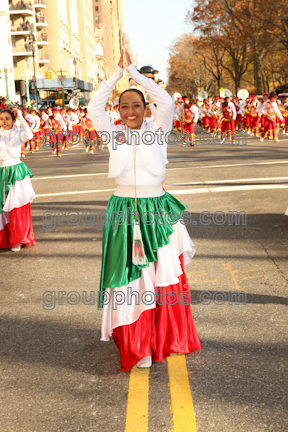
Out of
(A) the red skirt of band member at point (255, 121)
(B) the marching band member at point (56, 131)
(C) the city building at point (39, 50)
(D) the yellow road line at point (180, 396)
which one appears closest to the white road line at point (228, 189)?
(D) the yellow road line at point (180, 396)

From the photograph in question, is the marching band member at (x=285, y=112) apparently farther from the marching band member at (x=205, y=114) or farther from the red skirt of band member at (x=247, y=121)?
the marching band member at (x=205, y=114)

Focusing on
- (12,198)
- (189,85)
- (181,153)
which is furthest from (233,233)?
(189,85)

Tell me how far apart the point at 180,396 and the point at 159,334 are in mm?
532

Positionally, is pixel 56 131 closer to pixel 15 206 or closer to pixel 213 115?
pixel 213 115

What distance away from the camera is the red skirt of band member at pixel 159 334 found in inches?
145

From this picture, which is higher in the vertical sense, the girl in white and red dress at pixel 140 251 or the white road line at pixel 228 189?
the girl in white and red dress at pixel 140 251

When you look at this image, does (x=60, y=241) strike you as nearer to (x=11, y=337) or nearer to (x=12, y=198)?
(x=12, y=198)

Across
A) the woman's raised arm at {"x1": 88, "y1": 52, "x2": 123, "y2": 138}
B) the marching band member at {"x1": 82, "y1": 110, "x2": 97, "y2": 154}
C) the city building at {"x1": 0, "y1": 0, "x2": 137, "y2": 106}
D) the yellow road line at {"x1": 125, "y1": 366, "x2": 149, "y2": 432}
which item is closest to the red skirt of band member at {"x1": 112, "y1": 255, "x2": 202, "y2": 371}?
the yellow road line at {"x1": 125, "y1": 366, "x2": 149, "y2": 432}

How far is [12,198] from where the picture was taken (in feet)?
24.4

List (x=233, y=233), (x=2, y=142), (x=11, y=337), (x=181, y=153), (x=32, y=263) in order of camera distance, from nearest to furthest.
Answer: (x=11, y=337)
(x=32, y=263)
(x=2, y=142)
(x=233, y=233)
(x=181, y=153)

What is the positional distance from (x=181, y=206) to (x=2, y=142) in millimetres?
3997

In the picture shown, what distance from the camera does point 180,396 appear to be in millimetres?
3355

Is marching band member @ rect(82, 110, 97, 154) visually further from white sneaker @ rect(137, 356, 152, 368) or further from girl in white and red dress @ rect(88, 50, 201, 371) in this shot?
white sneaker @ rect(137, 356, 152, 368)

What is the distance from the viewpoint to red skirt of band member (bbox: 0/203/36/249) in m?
7.46
